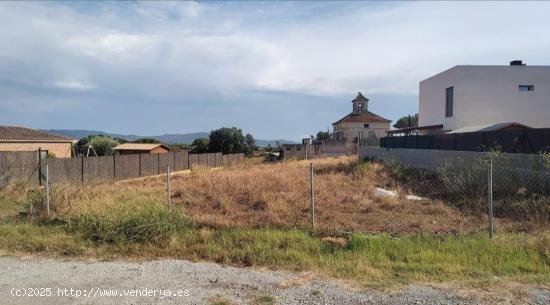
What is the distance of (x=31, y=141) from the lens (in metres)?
38.8

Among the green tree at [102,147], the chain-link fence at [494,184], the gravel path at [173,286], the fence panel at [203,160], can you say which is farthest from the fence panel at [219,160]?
the gravel path at [173,286]

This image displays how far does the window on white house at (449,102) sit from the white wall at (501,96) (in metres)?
1.55

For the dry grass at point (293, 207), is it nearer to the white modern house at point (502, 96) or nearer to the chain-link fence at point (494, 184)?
the chain-link fence at point (494, 184)

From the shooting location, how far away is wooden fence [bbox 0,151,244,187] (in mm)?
20922

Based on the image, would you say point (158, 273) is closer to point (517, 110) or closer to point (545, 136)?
point (545, 136)

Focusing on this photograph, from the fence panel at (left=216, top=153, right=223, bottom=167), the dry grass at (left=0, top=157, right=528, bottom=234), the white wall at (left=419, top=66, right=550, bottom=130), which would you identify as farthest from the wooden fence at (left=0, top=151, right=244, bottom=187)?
the white wall at (left=419, top=66, right=550, bottom=130)

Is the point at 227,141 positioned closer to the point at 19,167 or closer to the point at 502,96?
the point at 502,96

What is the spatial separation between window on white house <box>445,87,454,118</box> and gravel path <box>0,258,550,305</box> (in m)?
36.6

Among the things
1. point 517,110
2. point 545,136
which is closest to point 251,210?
point 545,136

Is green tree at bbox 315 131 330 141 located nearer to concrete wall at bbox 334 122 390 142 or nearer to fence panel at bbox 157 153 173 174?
concrete wall at bbox 334 122 390 142

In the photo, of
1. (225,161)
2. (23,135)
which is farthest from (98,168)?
(23,135)

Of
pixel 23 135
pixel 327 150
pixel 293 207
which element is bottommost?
pixel 293 207

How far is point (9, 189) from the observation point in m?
18.0

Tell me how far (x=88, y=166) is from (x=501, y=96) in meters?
32.2
